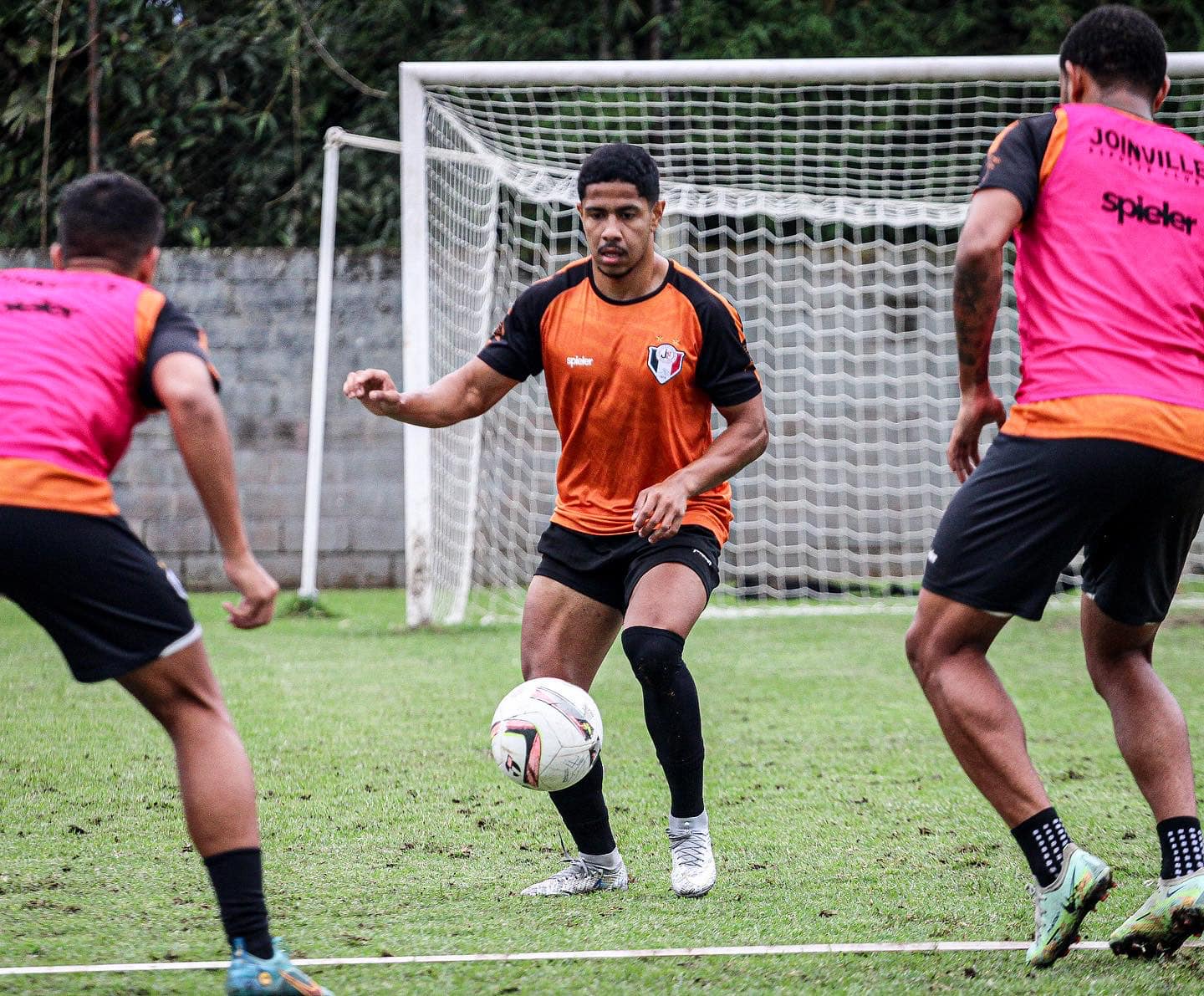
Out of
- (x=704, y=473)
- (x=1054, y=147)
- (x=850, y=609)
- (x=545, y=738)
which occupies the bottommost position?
(x=850, y=609)

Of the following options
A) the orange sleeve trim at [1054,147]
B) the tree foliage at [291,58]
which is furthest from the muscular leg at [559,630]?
the tree foliage at [291,58]

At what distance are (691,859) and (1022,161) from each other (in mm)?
2082

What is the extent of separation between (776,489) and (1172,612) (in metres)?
3.58

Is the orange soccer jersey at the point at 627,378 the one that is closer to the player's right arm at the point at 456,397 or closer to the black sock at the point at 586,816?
the player's right arm at the point at 456,397

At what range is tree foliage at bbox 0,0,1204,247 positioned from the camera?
47.0ft

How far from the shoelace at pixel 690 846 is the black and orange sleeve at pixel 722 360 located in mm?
1276

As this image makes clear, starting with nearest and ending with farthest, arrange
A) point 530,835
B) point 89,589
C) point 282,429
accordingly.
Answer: point 89,589
point 530,835
point 282,429

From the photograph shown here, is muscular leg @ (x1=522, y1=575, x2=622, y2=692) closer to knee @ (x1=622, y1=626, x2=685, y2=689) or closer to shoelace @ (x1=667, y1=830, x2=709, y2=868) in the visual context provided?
knee @ (x1=622, y1=626, x2=685, y2=689)

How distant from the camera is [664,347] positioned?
168 inches

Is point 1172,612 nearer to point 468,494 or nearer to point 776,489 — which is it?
point 776,489

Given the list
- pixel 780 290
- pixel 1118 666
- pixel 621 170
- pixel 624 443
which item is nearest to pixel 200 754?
pixel 624 443

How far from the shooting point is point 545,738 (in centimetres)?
387

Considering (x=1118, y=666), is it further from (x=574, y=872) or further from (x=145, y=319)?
(x=145, y=319)

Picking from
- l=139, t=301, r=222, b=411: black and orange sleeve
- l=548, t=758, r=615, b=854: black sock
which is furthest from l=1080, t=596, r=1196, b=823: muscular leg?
l=139, t=301, r=222, b=411: black and orange sleeve
